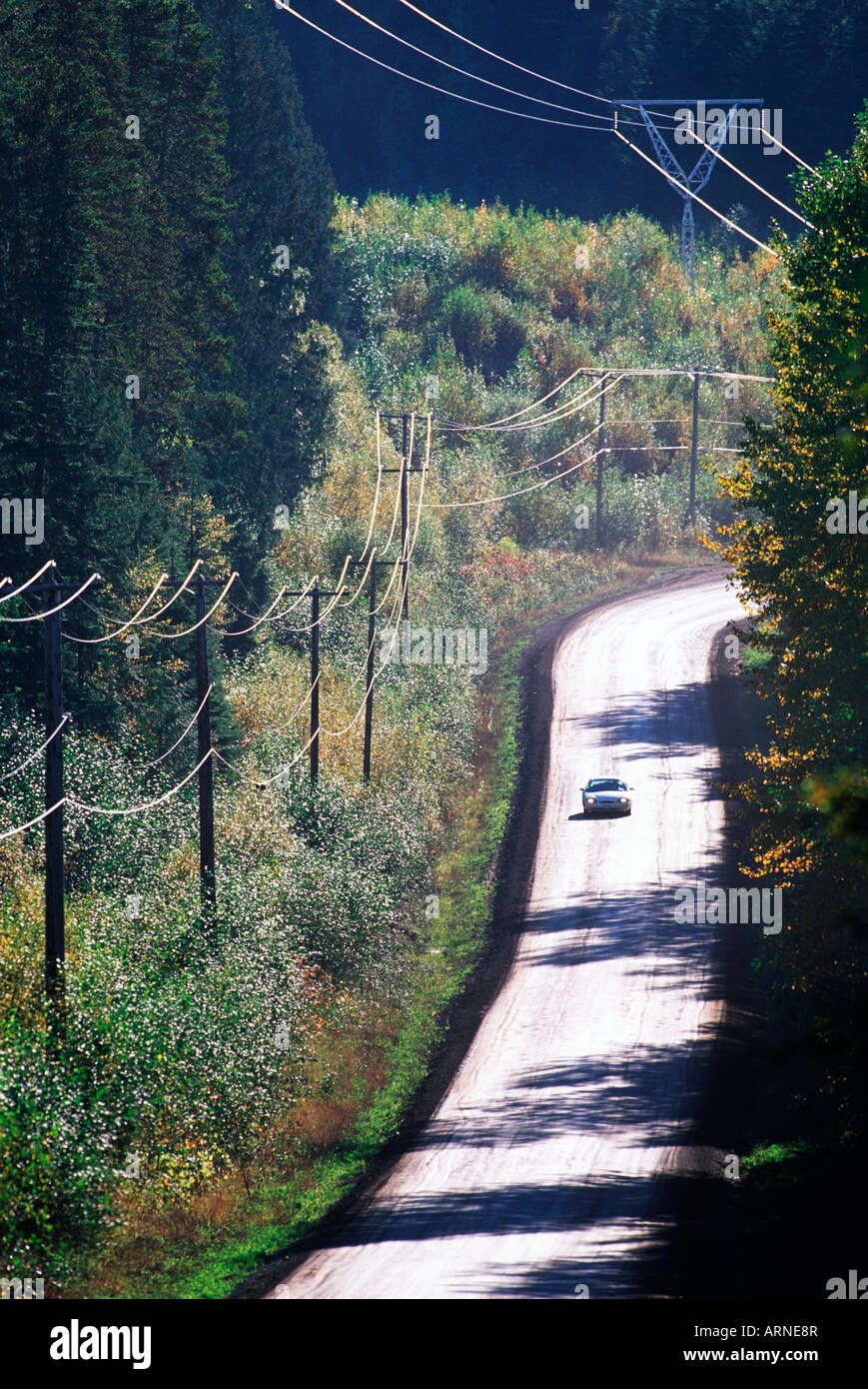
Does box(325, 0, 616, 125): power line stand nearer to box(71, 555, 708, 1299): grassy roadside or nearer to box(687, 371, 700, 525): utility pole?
box(687, 371, 700, 525): utility pole

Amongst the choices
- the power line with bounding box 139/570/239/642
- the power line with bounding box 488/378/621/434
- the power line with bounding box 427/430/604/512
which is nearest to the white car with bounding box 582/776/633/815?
the power line with bounding box 139/570/239/642

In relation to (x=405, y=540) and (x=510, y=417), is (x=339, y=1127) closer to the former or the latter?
(x=405, y=540)

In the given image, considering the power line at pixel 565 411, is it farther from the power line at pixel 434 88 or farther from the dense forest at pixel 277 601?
the power line at pixel 434 88

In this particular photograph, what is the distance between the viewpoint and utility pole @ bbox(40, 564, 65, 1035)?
2098cm

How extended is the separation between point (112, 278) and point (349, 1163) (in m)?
31.5

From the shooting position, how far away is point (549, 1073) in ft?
97.5

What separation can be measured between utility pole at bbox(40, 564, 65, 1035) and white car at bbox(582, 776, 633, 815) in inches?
993

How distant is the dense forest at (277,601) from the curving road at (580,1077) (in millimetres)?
1602

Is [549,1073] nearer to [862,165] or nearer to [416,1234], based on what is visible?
[416,1234]

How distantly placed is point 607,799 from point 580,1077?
16.8 meters

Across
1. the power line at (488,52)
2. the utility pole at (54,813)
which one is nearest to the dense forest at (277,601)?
A: the utility pole at (54,813)

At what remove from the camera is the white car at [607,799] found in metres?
45.5

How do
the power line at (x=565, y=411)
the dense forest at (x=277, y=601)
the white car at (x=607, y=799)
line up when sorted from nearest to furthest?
the dense forest at (x=277, y=601)
the white car at (x=607, y=799)
the power line at (x=565, y=411)

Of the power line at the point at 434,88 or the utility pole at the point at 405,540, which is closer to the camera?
the utility pole at the point at 405,540
